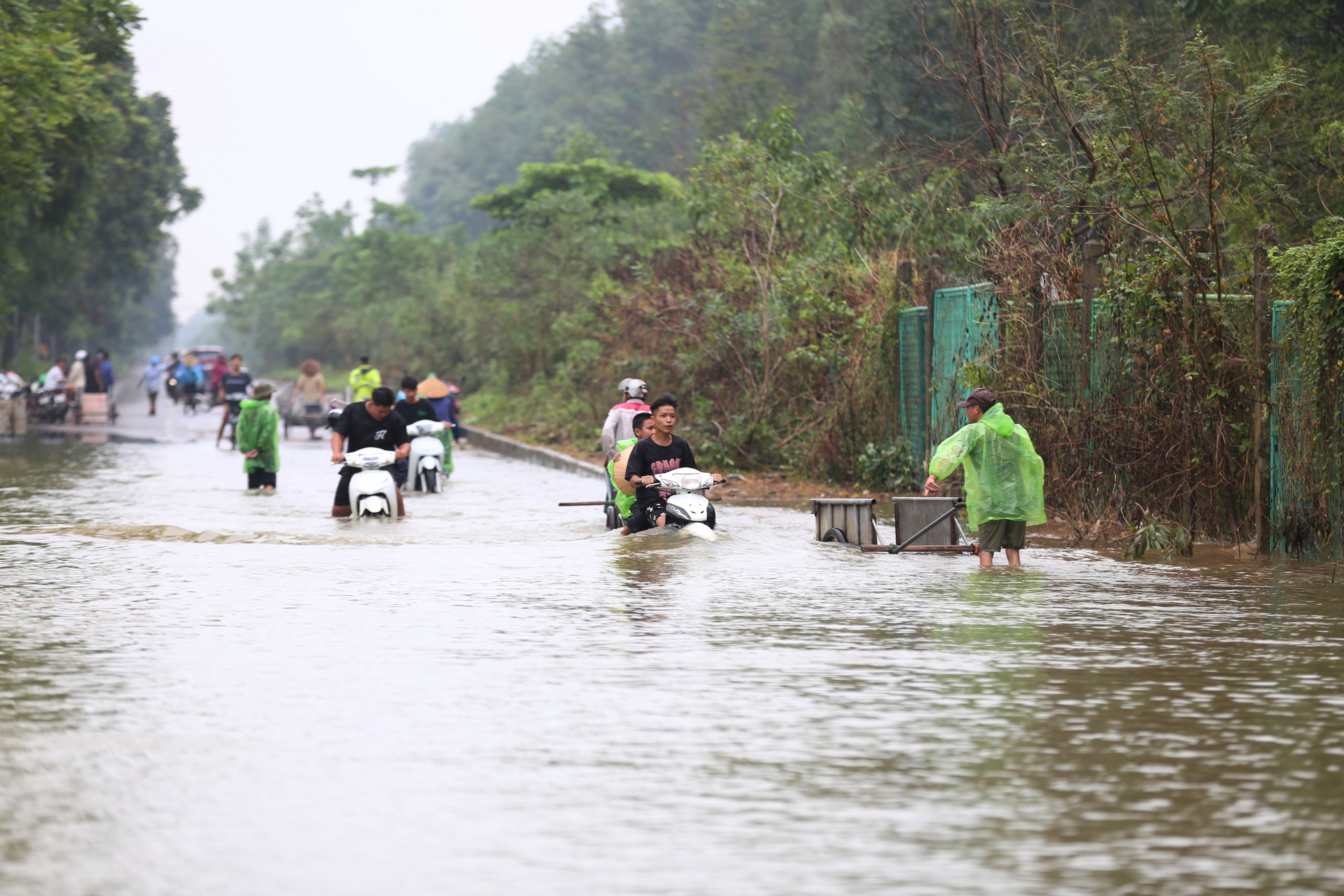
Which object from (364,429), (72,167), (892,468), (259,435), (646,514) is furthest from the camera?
(72,167)

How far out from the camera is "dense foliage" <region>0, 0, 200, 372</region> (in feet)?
92.3

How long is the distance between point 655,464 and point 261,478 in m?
8.19

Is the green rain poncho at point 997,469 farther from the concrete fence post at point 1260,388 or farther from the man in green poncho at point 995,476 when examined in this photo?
the concrete fence post at point 1260,388

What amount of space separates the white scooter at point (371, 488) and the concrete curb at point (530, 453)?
3.67 metres

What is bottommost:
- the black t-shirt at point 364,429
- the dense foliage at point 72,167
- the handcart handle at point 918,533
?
the handcart handle at point 918,533

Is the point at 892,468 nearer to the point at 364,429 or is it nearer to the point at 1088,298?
the point at 1088,298

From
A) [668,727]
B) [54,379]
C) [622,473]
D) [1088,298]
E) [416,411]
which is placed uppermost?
[54,379]

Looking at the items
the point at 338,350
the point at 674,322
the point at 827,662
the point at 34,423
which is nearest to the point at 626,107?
the point at 338,350

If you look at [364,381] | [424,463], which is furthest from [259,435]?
[364,381]

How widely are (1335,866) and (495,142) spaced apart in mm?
130073

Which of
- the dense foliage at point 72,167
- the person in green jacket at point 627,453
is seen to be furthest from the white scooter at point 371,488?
the dense foliage at point 72,167

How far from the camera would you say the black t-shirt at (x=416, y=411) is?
2177 cm

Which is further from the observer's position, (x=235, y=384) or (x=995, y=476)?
(x=235, y=384)

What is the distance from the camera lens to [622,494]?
15.6 metres
